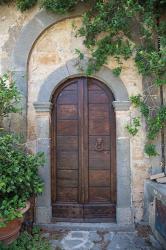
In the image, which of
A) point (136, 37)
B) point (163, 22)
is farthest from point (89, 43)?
point (163, 22)

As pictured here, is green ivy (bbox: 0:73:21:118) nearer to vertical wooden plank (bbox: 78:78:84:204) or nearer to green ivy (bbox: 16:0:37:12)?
vertical wooden plank (bbox: 78:78:84:204)

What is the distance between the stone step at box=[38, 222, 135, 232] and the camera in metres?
5.00

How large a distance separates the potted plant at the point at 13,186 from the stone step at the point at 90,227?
0.90 m

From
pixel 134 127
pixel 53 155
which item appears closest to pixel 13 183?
pixel 53 155

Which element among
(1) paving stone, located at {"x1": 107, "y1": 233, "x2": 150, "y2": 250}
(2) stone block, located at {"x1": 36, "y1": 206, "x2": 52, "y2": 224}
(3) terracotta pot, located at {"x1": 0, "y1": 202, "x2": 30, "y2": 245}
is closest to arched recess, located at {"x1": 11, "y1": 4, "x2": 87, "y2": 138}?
(2) stone block, located at {"x1": 36, "y1": 206, "x2": 52, "y2": 224}

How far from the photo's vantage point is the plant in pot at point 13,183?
395 centimetres

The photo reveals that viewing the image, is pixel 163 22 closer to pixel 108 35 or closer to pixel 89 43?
pixel 108 35

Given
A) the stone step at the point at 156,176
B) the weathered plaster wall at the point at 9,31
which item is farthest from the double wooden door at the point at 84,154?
the weathered plaster wall at the point at 9,31

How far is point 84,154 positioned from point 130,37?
2.17 metres

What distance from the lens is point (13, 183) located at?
4.14 meters

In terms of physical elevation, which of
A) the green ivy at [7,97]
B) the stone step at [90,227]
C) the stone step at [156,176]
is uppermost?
the green ivy at [7,97]

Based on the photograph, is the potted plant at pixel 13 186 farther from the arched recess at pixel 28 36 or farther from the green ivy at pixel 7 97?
the arched recess at pixel 28 36

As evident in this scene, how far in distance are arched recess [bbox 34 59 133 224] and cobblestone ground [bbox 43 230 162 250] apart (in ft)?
1.21

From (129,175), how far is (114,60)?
200cm
